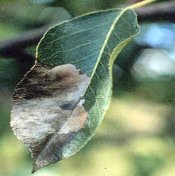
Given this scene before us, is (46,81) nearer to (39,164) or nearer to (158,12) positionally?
(39,164)

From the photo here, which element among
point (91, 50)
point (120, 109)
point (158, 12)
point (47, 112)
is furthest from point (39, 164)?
point (120, 109)

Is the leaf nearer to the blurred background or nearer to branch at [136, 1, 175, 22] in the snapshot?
branch at [136, 1, 175, 22]

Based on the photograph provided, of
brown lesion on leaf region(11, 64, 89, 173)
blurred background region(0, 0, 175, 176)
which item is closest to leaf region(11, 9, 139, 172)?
brown lesion on leaf region(11, 64, 89, 173)

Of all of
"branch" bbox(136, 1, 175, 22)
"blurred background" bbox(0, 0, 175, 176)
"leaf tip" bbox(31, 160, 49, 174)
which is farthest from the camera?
"blurred background" bbox(0, 0, 175, 176)

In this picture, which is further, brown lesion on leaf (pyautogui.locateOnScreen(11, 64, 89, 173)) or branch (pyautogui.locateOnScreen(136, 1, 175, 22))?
A: branch (pyautogui.locateOnScreen(136, 1, 175, 22))

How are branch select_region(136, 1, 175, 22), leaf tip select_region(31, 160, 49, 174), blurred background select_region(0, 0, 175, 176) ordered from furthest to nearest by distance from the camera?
blurred background select_region(0, 0, 175, 176), branch select_region(136, 1, 175, 22), leaf tip select_region(31, 160, 49, 174)

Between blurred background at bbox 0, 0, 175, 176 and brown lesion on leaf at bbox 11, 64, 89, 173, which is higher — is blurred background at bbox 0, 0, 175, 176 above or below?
below

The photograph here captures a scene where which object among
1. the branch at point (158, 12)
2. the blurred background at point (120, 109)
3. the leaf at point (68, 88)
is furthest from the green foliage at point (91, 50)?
the blurred background at point (120, 109)
